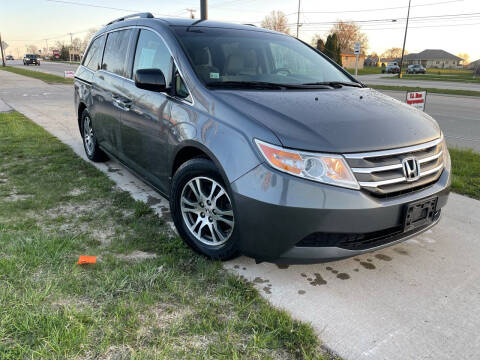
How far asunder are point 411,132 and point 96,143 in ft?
12.9

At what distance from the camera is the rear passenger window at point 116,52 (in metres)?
3.98

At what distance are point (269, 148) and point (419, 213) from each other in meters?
1.08

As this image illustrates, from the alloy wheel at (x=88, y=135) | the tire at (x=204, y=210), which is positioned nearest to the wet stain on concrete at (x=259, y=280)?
the tire at (x=204, y=210)

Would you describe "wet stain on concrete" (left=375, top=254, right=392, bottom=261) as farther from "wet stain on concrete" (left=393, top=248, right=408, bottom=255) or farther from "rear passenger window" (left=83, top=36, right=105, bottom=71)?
"rear passenger window" (left=83, top=36, right=105, bottom=71)

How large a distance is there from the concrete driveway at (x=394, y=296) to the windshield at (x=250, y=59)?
4.90ft

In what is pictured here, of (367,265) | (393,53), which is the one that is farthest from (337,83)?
(393,53)

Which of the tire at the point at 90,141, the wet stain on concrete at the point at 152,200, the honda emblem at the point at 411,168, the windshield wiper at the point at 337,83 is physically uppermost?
the windshield wiper at the point at 337,83

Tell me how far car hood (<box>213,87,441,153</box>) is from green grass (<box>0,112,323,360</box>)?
1.04 meters

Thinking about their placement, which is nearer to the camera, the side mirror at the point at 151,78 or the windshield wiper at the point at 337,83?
the side mirror at the point at 151,78

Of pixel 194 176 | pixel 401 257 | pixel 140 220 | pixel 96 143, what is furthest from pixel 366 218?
pixel 96 143

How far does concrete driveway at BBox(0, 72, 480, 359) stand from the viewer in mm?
2074

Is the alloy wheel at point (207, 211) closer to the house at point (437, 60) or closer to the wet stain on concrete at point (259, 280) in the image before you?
the wet stain on concrete at point (259, 280)

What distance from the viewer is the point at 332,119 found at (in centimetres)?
248

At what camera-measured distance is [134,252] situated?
9.58 ft
